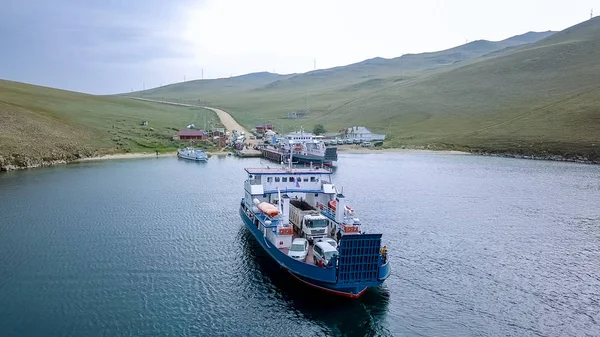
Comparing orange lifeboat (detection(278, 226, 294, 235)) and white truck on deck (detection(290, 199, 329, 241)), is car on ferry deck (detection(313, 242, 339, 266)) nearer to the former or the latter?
orange lifeboat (detection(278, 226, 294, 235))

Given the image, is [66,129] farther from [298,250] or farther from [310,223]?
[298,250]

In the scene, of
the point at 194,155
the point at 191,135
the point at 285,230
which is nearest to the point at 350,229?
the point at 285,230

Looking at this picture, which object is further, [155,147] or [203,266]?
[155,147]

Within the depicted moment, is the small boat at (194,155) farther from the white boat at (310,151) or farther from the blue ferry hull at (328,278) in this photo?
the blue ferry hull at (328,278)

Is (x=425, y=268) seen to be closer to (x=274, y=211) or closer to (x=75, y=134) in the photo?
(x=274, y=211)

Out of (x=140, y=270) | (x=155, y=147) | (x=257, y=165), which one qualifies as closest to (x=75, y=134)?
(x=155, y=147)

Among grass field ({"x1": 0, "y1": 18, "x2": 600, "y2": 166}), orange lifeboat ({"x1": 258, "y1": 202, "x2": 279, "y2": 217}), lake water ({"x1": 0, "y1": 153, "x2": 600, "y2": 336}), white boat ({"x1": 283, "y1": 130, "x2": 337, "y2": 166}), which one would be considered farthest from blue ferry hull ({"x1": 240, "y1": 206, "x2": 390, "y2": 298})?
grass field ({"x1": 0, "y1": 18, "x2": 600, "y2": 166})
